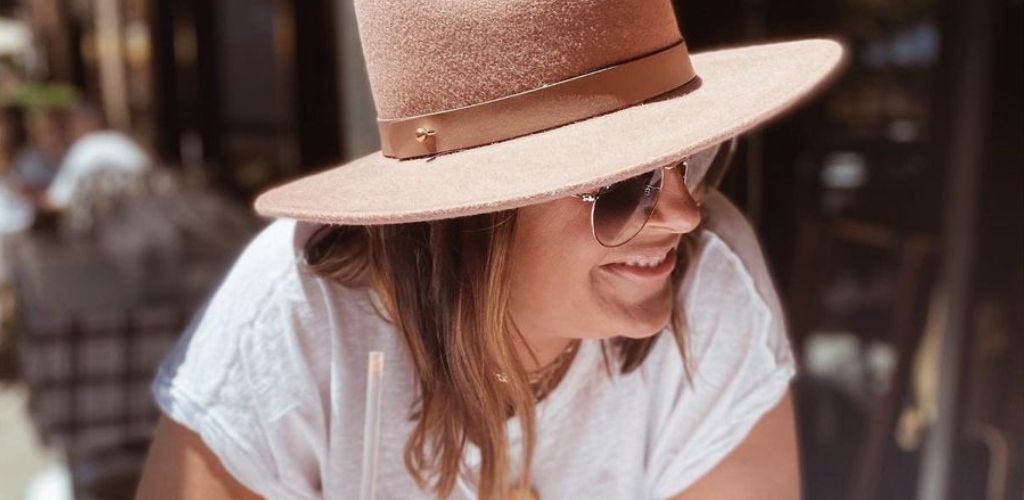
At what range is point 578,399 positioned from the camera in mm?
1101

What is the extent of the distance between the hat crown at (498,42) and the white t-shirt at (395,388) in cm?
25

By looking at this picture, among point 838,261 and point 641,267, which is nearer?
point 641,267

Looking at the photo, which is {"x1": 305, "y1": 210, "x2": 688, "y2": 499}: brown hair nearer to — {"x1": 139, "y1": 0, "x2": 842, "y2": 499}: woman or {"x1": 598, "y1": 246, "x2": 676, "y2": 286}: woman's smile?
{"x1": 139, "y1": 0, "x2": 842, "y2": 499}: woman

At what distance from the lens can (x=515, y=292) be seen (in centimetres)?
97

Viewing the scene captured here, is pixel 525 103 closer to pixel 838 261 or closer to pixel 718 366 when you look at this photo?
pixel 718 366

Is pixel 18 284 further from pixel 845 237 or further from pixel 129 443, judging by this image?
pixel 845 237

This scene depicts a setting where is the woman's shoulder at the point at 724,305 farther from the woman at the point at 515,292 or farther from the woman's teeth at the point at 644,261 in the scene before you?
the woman's teeth at the point at 644,261

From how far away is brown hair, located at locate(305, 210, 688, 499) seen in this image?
94cm

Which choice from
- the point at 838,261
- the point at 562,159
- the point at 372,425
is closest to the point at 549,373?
the point at 372,425

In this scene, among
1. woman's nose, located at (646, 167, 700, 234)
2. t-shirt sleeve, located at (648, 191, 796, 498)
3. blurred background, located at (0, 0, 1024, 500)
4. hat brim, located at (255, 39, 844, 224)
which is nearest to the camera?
hat brim, located at (255, 39, 844, 224)

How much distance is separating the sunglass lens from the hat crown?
118mm

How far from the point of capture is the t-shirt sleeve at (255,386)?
95 centimetres

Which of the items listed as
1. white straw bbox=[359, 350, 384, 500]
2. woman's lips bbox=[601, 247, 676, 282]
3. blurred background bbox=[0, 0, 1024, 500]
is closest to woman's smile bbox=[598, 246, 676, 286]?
woman's lips bbox=[601, 247, 676, 282]

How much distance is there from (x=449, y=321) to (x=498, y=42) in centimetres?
30
